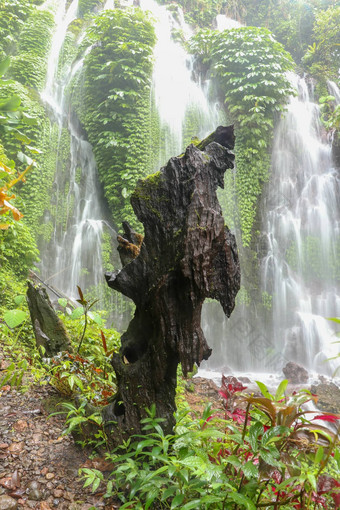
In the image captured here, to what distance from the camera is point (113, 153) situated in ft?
32.1

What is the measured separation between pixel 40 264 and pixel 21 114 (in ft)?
21.0

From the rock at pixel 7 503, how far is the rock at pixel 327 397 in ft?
18.0

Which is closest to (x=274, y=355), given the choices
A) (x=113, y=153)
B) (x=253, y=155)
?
(x=253, y=155)

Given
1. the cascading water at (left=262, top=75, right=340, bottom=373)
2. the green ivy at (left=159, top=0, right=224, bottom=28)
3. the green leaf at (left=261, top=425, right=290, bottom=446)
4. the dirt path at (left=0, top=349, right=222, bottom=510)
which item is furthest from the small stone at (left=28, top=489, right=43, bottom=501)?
the green ivy at (left=159, top=0, right=224, bottom=28)

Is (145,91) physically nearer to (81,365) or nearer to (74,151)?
(74,151)

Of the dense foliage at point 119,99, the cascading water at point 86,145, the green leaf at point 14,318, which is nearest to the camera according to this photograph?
the green leaf at point 14,318

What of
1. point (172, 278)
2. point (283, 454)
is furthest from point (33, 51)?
point (283, 454)

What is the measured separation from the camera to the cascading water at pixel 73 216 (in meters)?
8.47

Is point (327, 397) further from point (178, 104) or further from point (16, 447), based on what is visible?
point (178, 104)

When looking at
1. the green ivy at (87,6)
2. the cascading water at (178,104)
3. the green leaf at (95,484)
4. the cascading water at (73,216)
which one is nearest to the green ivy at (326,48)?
the cascading water at (178,104)

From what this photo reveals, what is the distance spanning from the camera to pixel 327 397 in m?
6.08

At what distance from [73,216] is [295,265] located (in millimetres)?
7466

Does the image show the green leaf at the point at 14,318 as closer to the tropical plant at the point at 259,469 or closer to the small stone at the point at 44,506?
the small stone at the point at 44,506

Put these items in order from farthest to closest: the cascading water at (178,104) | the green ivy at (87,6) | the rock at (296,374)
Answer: the green ivy at (87,6)
the cascading water at (178,104)
the rock at (296,374)
